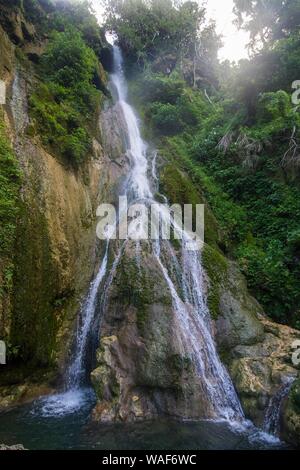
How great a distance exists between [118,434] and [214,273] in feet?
16.5

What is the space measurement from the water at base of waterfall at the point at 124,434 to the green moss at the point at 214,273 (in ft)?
9.91

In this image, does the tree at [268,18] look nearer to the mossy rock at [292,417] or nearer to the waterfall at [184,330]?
the waterfall at [184,330]

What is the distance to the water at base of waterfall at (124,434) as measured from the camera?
5.86 meters

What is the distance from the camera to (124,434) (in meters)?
6.23

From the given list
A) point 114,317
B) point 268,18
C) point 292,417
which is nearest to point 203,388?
point 292,417

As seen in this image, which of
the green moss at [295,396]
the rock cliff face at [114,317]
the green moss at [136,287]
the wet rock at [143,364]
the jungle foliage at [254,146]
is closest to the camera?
the green moss at [295,396]

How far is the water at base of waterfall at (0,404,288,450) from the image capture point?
19.2ft

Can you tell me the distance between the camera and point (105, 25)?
2747 cm

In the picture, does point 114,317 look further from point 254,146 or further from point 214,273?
point 254,146

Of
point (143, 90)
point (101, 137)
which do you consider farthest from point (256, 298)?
point (143, 90)

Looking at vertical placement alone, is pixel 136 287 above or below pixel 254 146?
below

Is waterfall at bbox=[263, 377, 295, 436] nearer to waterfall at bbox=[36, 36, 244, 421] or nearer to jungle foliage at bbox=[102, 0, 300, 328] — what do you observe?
waterfall at bbox=[36, 36, 244, 421]

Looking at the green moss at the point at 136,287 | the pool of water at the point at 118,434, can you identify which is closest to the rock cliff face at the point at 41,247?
the pool of water at the point at 118,434
